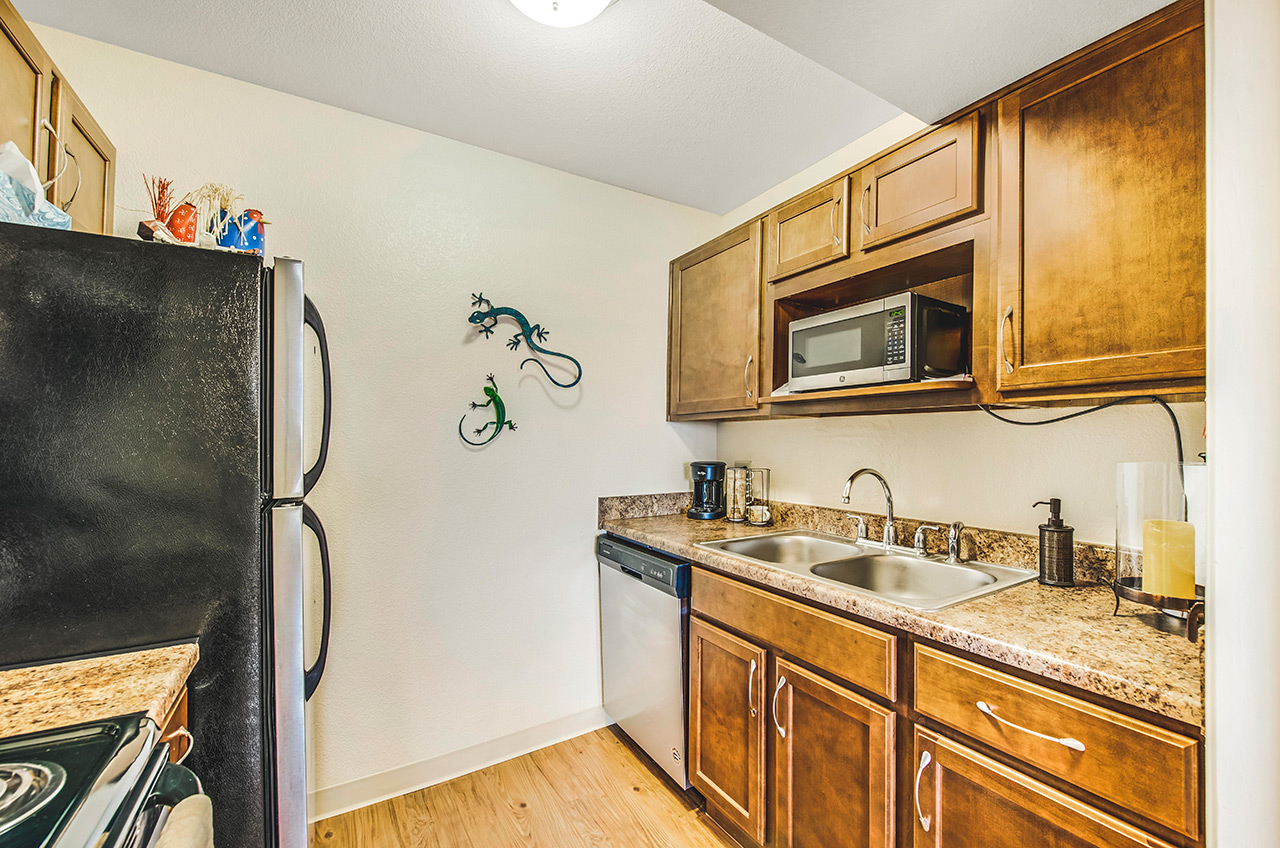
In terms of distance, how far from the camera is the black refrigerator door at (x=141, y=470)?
90 cm

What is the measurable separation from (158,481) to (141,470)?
0.03 m

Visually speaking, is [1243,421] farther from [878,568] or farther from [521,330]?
[521,330]

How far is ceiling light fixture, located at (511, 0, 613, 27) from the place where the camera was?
143cm

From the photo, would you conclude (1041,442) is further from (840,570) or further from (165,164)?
(165,164)

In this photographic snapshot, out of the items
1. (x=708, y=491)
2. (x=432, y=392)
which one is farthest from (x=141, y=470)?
(x=708, y=491)

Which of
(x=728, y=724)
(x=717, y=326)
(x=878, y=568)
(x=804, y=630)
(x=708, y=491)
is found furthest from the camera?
(x=708, y=491)

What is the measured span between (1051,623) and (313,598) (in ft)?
7.04

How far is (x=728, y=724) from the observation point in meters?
1.76

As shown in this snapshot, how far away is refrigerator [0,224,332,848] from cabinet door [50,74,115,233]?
2.09 ft

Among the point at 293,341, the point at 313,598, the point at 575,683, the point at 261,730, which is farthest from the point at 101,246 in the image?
the point at 575,683

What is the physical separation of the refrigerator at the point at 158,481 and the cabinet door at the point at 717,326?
163 centimetres

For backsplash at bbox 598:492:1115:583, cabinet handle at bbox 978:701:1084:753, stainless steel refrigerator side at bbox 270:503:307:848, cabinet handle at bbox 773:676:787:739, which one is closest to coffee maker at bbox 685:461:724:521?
backsplash at bbox 598:492:1115:583

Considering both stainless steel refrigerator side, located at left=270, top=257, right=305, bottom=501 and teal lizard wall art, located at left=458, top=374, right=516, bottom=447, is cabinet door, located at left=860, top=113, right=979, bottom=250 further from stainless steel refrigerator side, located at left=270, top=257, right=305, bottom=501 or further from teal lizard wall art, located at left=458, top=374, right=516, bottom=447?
stainless steel refrigerator side, located at left=270, top=257, right=305, bottom=501

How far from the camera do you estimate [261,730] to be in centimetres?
107
